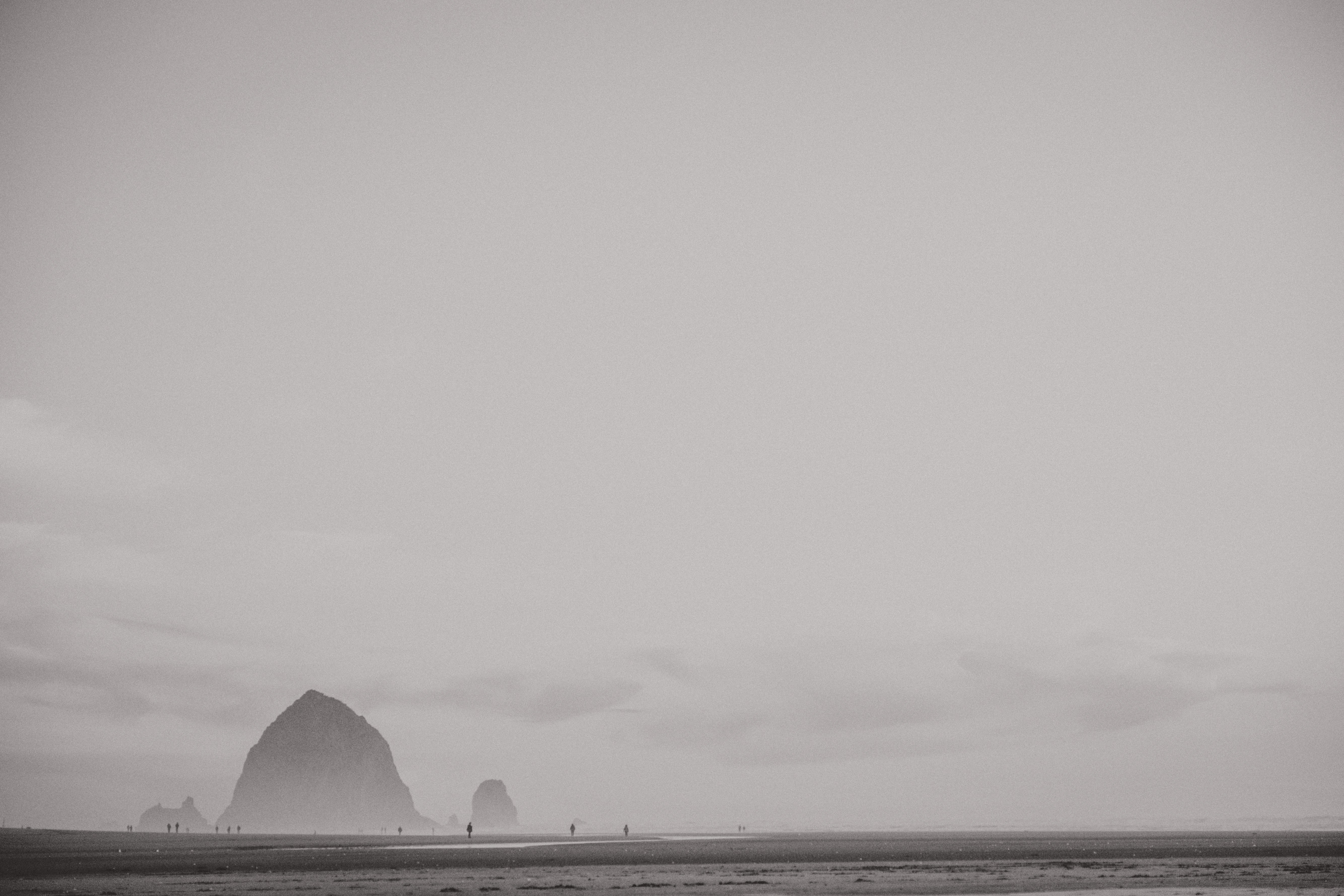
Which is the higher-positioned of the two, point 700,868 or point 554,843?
point 700,868

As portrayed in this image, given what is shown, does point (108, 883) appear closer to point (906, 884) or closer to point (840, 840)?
Answer: point (906, 884)

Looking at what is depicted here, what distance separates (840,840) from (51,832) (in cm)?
12484

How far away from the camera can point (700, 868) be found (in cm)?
6662

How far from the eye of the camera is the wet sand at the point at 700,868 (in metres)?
50.1

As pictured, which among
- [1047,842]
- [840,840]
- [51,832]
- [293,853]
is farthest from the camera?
[51,832]

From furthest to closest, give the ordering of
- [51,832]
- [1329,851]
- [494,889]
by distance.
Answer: [51,832] < [1329,851] < [494,889]

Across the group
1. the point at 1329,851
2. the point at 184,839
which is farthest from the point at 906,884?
the point at 184,839

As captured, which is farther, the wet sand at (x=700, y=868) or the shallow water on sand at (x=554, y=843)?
the shallow water on sand at (x=554, y=843)

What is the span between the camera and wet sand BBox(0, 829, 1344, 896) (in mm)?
50094

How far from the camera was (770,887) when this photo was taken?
5081cm

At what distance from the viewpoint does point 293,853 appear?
90062mm

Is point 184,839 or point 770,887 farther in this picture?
point 184,839

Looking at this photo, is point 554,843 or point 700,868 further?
point 554,843

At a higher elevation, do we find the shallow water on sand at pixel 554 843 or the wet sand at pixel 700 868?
the wet sand at pixel 700 868
